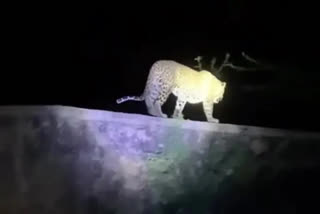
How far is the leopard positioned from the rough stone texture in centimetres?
12

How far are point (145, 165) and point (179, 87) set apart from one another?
11.4 inches

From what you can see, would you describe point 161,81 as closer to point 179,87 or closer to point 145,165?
point 179,87

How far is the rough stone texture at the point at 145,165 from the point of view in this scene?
2250 millimetres

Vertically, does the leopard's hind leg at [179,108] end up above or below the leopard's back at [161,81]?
below

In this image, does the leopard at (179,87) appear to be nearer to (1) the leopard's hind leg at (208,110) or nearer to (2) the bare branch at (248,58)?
(1) the leopard's hind leg at (208,110)

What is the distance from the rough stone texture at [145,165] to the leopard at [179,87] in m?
0.12

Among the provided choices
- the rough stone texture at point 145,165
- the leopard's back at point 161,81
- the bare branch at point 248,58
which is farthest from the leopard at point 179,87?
the bare branch at point 248,58

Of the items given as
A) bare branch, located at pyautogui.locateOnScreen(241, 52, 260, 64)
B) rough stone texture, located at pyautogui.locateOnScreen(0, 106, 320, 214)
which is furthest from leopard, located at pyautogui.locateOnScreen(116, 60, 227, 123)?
bare branch, located at pyautogui.locateOnScreen(241, 52, 260, 64)

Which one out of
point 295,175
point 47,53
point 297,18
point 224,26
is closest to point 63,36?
point 47,53

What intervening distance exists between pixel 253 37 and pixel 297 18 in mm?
190

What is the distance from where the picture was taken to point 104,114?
7.42 ft

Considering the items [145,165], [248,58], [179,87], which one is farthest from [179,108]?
A: [248,58]

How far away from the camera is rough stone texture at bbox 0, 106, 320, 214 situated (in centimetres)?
225

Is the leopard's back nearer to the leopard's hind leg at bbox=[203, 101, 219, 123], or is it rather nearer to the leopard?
the leopard
